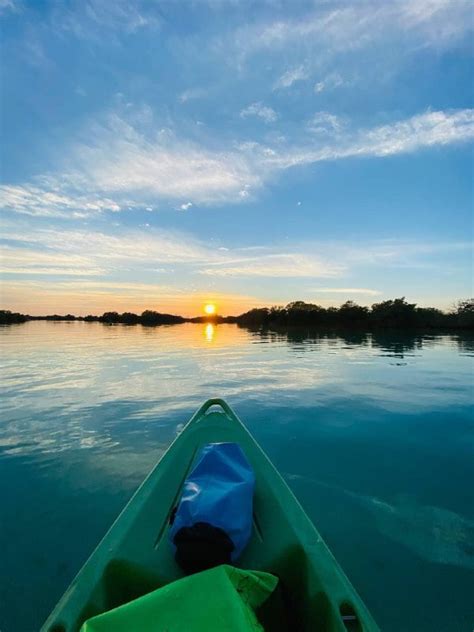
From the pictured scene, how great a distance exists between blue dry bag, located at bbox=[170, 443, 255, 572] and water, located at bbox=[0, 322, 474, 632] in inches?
57.9

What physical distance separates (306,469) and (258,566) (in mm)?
3164

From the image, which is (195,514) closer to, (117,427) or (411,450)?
(411,450)

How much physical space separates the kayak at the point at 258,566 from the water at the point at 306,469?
3.28 ft

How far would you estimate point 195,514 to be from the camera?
266 centimetres

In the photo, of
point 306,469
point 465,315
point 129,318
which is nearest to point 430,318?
point 465,315

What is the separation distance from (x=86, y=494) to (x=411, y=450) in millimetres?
5730

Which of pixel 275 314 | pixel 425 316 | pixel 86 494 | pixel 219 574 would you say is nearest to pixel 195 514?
pixel 219 574

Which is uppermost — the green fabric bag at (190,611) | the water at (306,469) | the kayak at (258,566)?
the green fabric bag at (190,611)

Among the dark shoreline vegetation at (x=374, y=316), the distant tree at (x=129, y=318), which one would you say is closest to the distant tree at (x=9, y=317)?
the distant tree at (x=129, y=318)

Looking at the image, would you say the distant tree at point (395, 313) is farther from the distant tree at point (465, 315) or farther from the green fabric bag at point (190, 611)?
the green fabric bag at point (190, 611)

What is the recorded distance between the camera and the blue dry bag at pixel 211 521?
2.55m

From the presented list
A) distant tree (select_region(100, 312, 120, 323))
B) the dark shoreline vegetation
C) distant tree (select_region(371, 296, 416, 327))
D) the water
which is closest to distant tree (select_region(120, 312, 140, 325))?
distant tree (select_region(100, 312, 120, 323))

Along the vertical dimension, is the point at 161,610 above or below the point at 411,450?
above

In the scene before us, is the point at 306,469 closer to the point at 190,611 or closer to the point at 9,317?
the point at 190,611
